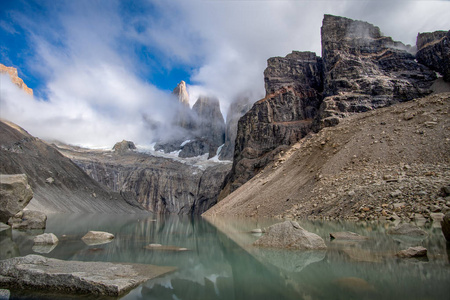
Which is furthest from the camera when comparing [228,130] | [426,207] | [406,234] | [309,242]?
[228,130]

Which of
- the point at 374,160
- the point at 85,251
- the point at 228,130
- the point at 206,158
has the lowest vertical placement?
the point at 85,251

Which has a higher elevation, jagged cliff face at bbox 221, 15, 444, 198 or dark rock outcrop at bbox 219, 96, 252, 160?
dark rock outcrop at bbox 219, 96, 252, 160

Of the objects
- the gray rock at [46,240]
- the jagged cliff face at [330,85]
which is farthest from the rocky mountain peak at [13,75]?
the gray rock at [46,240]

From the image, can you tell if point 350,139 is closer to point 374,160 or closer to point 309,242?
point 374,160

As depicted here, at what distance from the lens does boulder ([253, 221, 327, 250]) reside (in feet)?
32.9

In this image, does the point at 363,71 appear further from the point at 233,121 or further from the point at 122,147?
the point at 122,147

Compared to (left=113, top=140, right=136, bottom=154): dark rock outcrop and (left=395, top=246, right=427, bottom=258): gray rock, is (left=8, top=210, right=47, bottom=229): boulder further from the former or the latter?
(left=113, top=140, right=136, bottom=154): dark rock outcrop

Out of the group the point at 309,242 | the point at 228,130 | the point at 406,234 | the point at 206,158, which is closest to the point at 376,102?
the point at 406,234

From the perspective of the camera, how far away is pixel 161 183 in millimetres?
138875

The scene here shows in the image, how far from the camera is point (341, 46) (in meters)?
72.4

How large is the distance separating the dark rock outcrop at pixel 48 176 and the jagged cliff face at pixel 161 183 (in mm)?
39481

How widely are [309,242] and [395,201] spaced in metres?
11.4

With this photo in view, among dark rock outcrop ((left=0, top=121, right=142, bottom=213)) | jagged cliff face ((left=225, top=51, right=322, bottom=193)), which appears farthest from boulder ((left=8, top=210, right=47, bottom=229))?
jagged cliff face ((left=225, top=51, right=322, bottom=193))

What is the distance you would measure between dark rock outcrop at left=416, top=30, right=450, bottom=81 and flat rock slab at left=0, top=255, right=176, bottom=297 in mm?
75313
